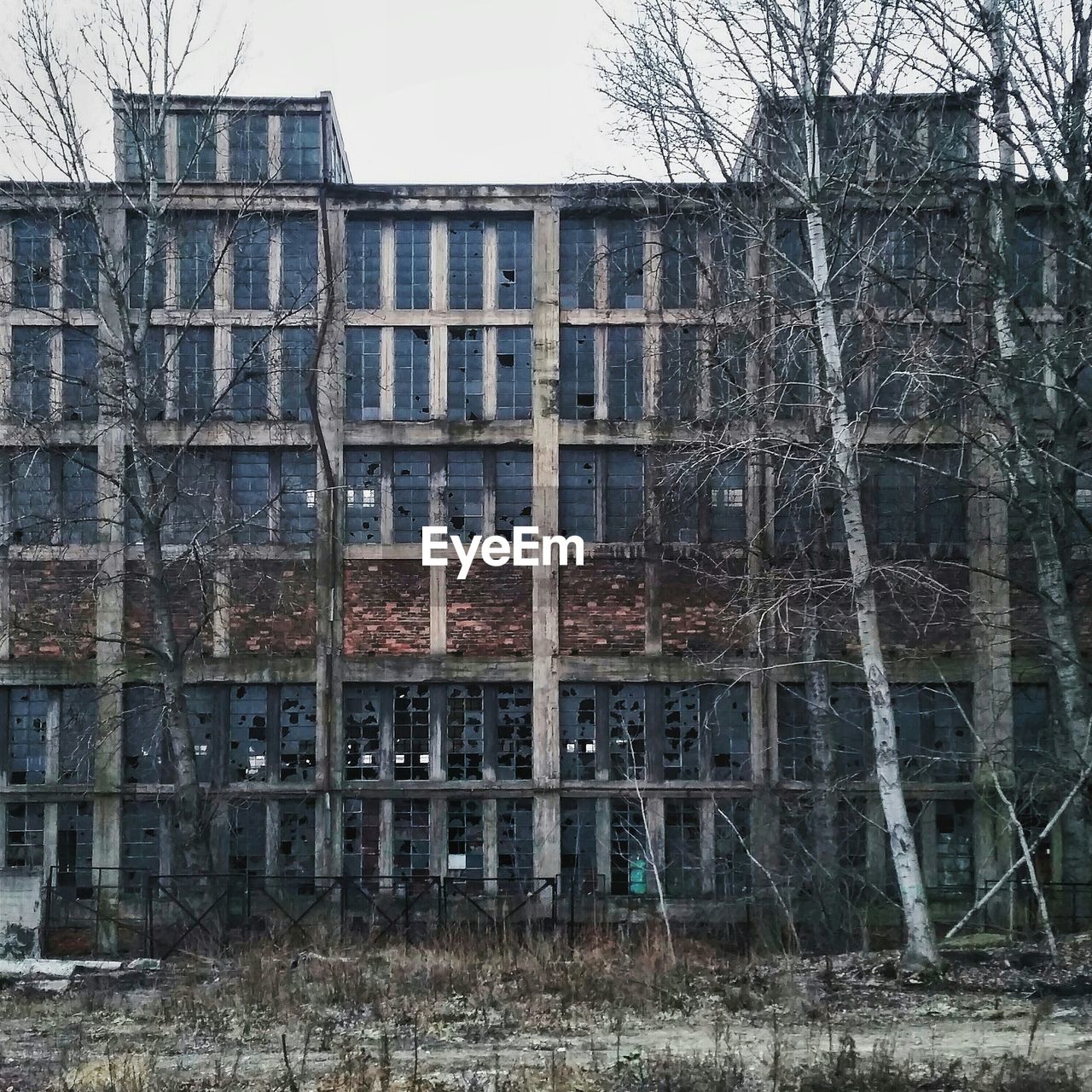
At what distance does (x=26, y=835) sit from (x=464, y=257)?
37.2ft

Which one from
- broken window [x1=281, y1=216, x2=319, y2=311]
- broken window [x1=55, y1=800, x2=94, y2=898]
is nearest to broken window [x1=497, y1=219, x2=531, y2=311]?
broken window [x1=281, y1=216, x2=319, y2=311]

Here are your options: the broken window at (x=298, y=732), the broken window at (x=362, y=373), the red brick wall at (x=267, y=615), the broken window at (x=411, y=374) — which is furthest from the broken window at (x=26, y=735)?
the broken window at (x=411, y=374)

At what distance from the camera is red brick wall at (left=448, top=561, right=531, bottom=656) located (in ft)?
59.1

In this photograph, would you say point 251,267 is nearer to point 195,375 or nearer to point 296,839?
point 195,375

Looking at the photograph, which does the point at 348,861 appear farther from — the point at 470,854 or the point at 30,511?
the point at 30,511

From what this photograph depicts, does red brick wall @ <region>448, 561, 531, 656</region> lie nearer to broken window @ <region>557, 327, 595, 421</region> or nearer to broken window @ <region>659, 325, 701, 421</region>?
broken window @ <region>557, 327, 595, 421</region>

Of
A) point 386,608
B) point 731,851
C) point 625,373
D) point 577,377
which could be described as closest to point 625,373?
point 625,373

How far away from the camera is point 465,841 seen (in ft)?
58.4

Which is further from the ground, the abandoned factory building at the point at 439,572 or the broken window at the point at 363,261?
the broken window at the point at 363,261

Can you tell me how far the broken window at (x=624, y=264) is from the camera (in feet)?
60.8

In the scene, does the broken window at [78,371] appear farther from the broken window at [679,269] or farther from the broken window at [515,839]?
the broken window at [679,269]

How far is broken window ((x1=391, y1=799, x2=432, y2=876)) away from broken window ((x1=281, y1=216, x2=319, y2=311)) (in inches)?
325

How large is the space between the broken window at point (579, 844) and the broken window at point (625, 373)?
610 centimetres

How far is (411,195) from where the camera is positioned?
60.4 ft
